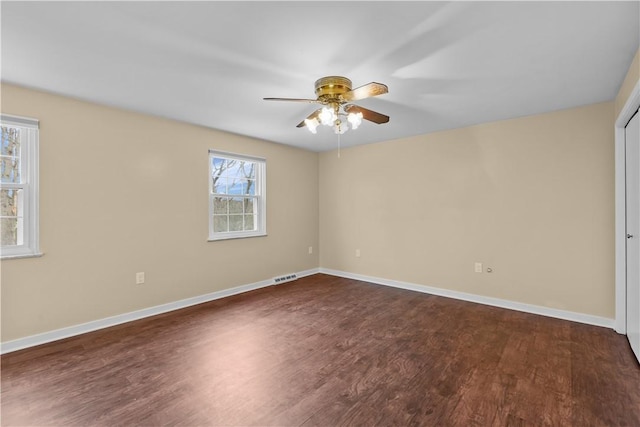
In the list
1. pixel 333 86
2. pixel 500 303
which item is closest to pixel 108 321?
pixel 333 86

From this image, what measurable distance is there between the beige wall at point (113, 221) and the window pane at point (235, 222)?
21 centimetres

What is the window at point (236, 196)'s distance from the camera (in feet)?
13.6

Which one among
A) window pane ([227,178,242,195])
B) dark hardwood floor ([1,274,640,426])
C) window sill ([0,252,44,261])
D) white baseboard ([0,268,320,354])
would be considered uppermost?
window pane ([227,178,242,195])

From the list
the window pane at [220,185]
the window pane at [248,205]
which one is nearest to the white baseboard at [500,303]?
the window pane at [248,205]

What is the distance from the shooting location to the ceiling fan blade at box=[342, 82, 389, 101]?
6.70 ft

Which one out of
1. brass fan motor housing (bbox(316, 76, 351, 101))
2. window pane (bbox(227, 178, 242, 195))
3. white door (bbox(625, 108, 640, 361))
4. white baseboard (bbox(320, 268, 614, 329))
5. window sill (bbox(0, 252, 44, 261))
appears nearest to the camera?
brass fan motor housing (bbox(316, 76, 351, 101))

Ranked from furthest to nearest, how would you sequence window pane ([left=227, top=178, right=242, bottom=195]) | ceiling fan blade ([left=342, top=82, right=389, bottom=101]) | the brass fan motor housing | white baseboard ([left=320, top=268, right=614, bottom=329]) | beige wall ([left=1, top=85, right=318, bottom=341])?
window pane ([left=227, top=178, right=242, bottom=195]) < white baseboard ([left=320, top=268, right=614, bottom=329]) < beige wall ([left=1, top=85, right=318, bottom=341]) < the brass fan motor housing < ceiling fan blade ([left=342, top=82, right=389, bottom=101])

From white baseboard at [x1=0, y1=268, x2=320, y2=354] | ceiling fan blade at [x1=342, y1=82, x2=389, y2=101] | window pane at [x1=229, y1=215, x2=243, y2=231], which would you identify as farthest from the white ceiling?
white baseboard at [x1=0, y1=268, x2=320, y2=354]

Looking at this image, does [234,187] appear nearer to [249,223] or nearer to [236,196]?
[236,196]

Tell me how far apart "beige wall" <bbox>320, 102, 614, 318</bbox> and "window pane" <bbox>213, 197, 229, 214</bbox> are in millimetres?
2061

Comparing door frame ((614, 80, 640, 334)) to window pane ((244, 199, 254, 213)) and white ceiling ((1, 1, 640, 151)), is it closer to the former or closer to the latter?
white ceiling ((1, 1, 640, 151))

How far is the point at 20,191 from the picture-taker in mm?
2656

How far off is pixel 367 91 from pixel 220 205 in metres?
2.82

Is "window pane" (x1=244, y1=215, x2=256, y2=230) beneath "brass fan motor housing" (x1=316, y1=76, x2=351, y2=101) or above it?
Result: beneath
